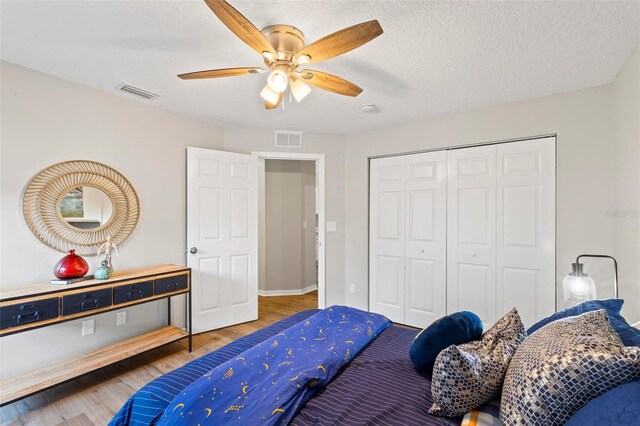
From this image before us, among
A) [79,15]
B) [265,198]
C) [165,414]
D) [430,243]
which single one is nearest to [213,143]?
[265,198]

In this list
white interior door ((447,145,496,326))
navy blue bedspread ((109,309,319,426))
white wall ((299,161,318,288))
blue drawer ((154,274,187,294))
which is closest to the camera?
navy blue bedspread ((109,309,319,426))

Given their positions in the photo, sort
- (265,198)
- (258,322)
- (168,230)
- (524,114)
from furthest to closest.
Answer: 1. (265,198)
2. (258,322)
3. (168,230)
4. (524,114)

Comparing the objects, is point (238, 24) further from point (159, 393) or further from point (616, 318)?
point (616, 318)

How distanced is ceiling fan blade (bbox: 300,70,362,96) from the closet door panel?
6.09 feet

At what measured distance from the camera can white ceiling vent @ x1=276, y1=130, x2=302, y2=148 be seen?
3.90 m

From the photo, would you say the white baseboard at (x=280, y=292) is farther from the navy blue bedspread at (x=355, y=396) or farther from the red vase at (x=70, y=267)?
the navy blue bedspread at (x=355, y=396)

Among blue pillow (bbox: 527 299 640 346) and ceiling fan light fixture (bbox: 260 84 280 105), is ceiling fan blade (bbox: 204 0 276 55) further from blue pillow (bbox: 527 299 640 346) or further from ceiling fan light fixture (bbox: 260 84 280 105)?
blue pillow (bbox: 527 299 640 346)

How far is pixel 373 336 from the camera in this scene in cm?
188

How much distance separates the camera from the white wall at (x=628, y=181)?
6.51 feet

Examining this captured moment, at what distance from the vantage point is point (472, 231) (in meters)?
3.23

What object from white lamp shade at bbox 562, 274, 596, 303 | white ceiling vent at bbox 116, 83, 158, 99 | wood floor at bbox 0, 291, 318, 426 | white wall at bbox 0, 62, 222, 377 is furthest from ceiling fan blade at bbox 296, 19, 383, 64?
wood floor at bbox 0, 291, 318, 426

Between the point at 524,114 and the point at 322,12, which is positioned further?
the point at 524,114

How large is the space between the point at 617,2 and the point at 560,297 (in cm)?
228

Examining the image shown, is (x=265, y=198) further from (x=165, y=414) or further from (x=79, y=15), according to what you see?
(x=165, y=414)
